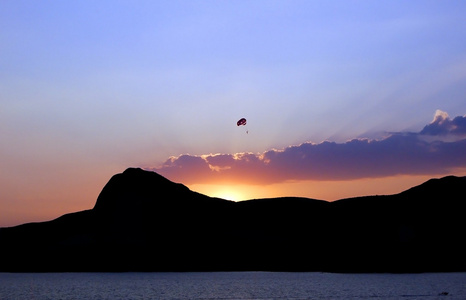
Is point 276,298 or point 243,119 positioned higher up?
point 243,119

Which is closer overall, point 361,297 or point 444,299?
point 444,299

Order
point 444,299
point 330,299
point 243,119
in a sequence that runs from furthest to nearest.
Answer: point 243,119, point 330,299, point 444,299

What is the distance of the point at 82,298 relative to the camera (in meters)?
96.6

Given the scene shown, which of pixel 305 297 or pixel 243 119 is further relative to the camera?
pixel 243 119

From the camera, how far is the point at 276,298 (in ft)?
308

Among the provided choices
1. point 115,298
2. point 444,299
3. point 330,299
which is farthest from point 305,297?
point 115,298

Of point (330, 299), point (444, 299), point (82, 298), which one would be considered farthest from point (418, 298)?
point (82, 298)

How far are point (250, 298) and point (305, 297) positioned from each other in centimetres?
889

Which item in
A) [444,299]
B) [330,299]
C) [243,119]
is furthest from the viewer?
[243,119]

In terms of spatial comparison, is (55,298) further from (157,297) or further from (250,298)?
(250,298)

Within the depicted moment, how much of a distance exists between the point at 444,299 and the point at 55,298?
181 feet

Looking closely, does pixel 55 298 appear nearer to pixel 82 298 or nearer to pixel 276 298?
pixel 82 298

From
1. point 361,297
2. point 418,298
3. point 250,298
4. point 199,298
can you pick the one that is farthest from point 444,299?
point 199,298

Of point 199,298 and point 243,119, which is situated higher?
point 243,119
